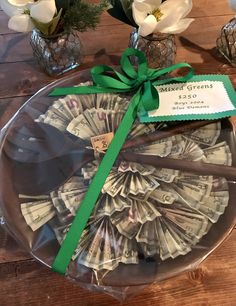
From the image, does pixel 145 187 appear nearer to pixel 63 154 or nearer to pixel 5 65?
pixel 63 154

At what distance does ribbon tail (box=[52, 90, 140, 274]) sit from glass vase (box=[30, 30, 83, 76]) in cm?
30

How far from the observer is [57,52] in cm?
84

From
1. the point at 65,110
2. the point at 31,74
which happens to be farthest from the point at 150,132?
the point at 31,74

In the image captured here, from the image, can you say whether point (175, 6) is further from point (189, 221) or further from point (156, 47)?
point (189, 221)

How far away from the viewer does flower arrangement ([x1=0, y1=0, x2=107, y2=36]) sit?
677 millimetres

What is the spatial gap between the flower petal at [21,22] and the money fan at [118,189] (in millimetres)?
177

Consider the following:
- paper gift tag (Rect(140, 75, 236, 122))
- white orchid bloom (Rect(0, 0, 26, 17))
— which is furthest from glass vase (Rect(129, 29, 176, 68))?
white orchid bloom (Rect(0, 0, 26, 17))

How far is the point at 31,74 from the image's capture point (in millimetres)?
871

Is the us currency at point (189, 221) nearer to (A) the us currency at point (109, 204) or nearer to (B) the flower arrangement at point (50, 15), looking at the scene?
(A) the us currency at point (109, 204)

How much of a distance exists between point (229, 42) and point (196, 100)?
306 mm

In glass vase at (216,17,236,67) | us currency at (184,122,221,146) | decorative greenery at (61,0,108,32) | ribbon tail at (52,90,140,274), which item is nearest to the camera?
ribbon tail at (52,90,140,274)

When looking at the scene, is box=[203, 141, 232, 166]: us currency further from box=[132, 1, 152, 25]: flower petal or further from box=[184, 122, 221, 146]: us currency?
box=[132, 1, 152, 25]: flower petal

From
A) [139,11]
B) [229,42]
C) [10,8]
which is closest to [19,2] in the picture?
[10,8]

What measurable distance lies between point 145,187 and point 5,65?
525 millimetres
